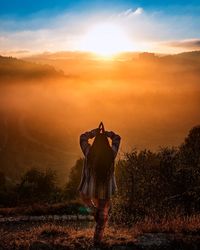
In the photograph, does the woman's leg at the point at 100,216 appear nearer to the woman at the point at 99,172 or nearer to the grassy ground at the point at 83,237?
the woman at the point at 99,172

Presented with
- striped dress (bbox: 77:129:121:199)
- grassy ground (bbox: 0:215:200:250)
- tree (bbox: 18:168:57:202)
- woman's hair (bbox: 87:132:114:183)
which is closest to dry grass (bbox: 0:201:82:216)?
grassy ground (bbox: 0:215:200:250)

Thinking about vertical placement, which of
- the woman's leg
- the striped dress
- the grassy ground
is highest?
the striped dress

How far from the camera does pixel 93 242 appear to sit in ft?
35.8

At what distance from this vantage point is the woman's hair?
1076cm

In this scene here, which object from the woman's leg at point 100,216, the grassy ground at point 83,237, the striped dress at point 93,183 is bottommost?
the grassy ground at point 83,237

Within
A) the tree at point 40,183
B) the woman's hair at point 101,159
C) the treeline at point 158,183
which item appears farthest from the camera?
the tree at point 40,183

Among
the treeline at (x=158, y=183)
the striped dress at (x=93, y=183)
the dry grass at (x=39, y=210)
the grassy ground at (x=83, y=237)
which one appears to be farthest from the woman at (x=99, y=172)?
the dry grass at (x=39, y=210)

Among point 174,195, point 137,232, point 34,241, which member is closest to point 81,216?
point 174,195

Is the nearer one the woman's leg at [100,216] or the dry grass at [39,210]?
the woman's leg at [100,216]

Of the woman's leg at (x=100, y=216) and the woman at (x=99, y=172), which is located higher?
the woman at (x=99, y=172)

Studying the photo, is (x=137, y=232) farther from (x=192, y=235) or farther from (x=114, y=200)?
(x=114, y=200)

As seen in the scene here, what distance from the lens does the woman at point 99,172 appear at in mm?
10781

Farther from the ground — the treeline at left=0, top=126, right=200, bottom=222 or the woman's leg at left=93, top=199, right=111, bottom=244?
the treeline at left=0, top=126, right=200, bottom=222

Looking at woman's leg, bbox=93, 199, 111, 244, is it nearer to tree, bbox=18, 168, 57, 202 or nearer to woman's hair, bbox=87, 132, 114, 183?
woman's hair, bbox=87, 132, 114, 183
